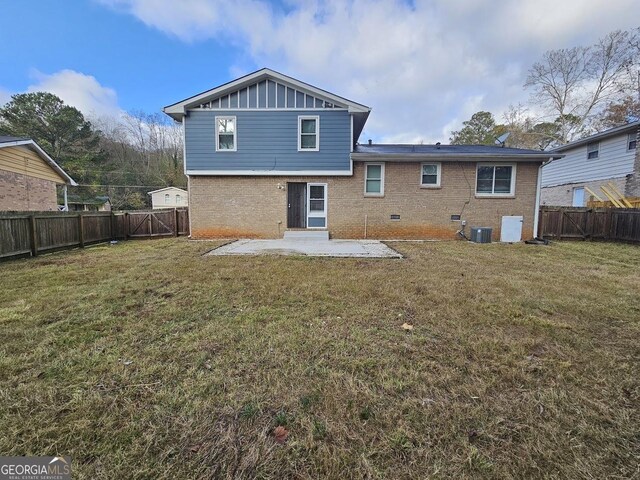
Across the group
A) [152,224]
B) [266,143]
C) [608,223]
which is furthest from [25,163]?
[608,223]

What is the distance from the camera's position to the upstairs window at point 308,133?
36.4ft

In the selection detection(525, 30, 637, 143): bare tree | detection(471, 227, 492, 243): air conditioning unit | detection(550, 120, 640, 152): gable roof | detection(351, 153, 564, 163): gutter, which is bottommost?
detection(471, 227, 492, 243): air conditioning unit

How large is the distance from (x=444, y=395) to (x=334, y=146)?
10.3m

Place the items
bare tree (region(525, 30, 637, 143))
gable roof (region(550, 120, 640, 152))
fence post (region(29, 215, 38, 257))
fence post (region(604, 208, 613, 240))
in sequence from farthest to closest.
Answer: bare tree (region(525, 30, 637, 143)) < gable roof (region(550, 120, 640, 152)) < fence post (region(604, 208, 613, 240)) < fence post (region(29, 215, 38, 257))

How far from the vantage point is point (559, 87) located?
25109mm

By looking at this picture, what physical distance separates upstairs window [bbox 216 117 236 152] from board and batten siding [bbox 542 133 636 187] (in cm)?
1945

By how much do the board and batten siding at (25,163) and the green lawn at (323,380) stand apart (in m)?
12.3

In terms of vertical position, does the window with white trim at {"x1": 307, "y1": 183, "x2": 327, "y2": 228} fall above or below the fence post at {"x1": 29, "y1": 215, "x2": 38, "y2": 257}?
above

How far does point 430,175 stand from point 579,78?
24.7 metres

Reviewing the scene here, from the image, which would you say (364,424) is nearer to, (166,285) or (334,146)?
(166,285)

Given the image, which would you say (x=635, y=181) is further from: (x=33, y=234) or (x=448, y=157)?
(x=33, y=234)

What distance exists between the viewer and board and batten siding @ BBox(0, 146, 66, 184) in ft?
40.1

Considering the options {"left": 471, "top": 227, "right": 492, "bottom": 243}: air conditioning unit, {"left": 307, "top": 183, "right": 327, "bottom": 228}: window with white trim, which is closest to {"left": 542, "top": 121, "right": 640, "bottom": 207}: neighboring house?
{"left": 471, "top": 227, "right": 492, "bottom": 243}: air conditioning unit

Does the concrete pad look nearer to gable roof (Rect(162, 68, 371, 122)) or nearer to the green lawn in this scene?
the green lawn
